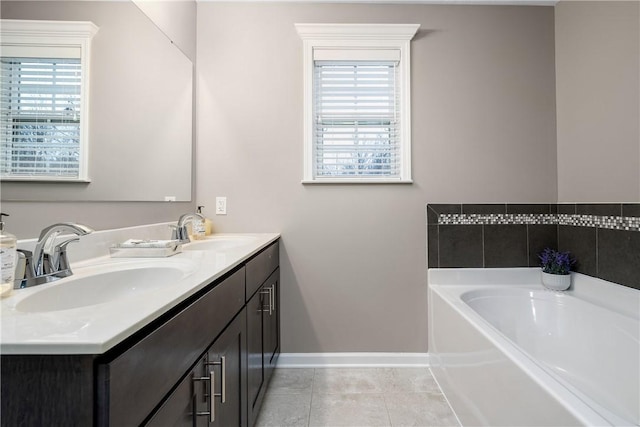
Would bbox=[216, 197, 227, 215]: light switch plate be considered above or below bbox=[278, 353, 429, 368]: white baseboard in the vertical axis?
above

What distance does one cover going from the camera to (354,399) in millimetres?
1670

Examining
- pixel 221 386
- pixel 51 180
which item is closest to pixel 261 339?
pixel 221 386

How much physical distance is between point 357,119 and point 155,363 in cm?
186

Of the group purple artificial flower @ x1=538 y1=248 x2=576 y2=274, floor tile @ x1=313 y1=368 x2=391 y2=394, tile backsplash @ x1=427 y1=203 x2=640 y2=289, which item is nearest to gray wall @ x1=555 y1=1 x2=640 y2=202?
tile backsplash @ x1=427 y1=203 x2=640 y2=289

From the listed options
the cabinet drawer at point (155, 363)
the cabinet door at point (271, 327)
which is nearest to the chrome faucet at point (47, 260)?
the cabinet drawer at point (155, 363)

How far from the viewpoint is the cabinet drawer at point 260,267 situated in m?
1.32

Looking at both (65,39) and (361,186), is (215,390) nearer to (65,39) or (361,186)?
(65,39)

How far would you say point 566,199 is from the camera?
2.01 metres

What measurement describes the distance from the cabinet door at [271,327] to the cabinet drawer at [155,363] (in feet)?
2.38

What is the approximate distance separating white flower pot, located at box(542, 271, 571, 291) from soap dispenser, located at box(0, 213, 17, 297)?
2.58 meters

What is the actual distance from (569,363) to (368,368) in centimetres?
115

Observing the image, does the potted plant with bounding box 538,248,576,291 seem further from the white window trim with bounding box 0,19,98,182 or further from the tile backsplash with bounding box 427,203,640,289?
the white window trim with bounding box 0,19,98,182

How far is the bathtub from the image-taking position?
950mm

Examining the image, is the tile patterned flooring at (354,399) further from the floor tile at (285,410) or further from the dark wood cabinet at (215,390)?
the dark wood cabinet at (215,390)
